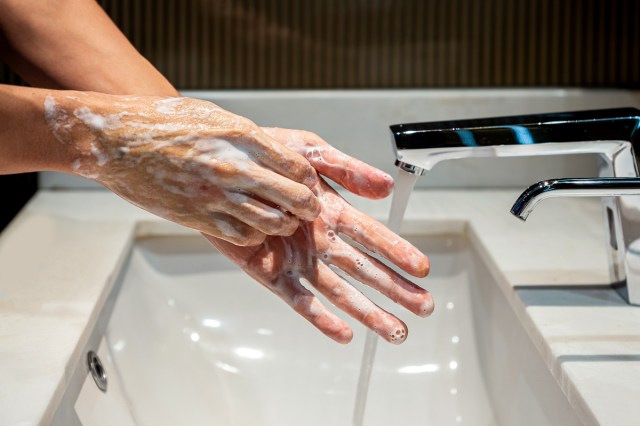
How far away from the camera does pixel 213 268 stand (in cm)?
95

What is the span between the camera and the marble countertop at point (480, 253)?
0.58 meters

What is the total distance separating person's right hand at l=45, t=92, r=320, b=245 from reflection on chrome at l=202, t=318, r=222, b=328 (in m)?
0.33

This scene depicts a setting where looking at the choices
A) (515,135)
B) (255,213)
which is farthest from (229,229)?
(515,135)

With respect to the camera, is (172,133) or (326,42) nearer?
(172,133)

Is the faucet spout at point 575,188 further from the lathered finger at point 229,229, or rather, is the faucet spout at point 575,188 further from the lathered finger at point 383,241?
the lathered finger at point 229,229

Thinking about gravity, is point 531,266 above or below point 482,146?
below

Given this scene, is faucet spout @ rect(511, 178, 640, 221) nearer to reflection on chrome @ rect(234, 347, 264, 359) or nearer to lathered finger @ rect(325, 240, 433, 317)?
lathered finger @ rect(325, 240, 433, 317)

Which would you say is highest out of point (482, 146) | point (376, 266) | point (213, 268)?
point (482, 146)

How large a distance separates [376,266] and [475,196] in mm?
411

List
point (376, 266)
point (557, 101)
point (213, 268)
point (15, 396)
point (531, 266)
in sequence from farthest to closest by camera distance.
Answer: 1. point (557, 101)
2. point (213, 268)
3. point (531, 266)
4. point (376, 266)
5. point (15, 396)

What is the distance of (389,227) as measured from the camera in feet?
2.37

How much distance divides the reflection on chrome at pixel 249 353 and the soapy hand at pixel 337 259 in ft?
0.69

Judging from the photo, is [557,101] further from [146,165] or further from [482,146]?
[146,165]

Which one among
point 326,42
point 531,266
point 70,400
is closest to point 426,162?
point 531,266
